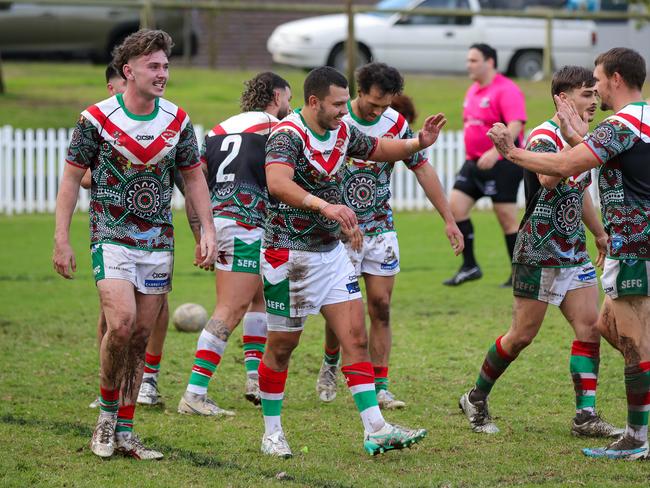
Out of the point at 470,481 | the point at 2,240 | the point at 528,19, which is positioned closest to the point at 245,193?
the point at 470,481

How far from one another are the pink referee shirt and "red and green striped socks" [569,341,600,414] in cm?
510

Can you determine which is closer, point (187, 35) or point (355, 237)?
point (355, 237)

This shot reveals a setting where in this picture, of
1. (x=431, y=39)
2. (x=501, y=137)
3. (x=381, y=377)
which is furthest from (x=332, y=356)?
(x=431, y=39)

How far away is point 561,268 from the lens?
6.37 meters

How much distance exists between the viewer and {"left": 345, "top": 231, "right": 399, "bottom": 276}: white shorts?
7.37 m

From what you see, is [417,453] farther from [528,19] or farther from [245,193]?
[528,19]

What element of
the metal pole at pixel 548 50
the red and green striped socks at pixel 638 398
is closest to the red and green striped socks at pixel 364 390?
the red and green striped socks at pixel 638 398

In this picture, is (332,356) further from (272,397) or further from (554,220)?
(554,220)

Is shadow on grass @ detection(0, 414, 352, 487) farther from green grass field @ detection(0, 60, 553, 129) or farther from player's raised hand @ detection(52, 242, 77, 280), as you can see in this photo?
green grass field @ detection(0, 60, 553, 129)

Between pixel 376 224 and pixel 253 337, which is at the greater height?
pixel 376 224

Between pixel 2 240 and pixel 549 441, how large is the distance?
10.8m

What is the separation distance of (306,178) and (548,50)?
17987mm

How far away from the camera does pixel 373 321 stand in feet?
24.4

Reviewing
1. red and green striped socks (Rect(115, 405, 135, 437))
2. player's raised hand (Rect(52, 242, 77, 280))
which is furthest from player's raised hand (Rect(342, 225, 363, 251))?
red and green striped socks (Rect(115, 405, 135, 437))
